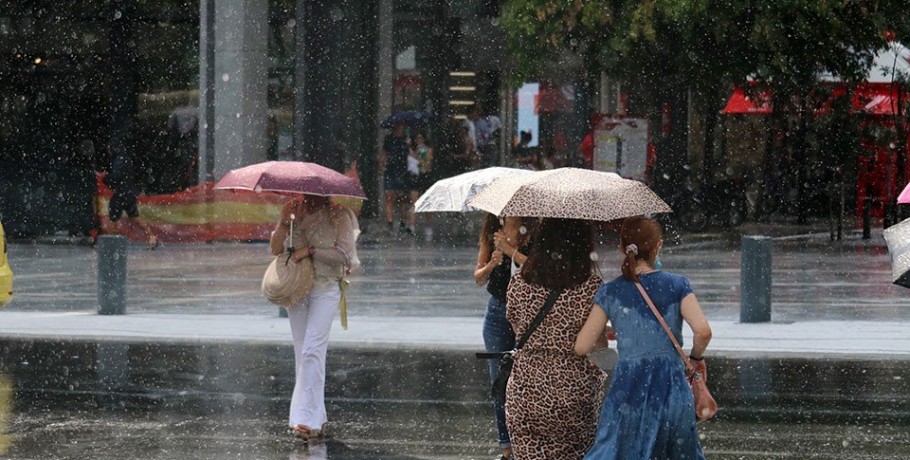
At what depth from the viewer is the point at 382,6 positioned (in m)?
33.1

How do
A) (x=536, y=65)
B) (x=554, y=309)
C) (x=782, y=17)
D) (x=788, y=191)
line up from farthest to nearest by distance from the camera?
1. (x=788, y=191)
2. (x=536, y=65)
3. (x=782, y=17)
4. (x=554, y=309)

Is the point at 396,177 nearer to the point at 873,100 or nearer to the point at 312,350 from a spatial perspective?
the point at 873,100

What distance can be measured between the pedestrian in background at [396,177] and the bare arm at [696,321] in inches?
916

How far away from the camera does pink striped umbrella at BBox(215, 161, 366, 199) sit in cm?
951

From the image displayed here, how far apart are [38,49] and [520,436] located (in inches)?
1074

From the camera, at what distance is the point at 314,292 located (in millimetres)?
9836

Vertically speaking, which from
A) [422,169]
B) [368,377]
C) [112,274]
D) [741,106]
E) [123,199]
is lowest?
[368,377]

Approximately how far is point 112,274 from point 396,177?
13655 millimetres

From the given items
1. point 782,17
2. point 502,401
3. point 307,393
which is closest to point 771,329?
point 307,393

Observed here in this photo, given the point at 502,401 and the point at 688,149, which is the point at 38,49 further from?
the point at 502,401

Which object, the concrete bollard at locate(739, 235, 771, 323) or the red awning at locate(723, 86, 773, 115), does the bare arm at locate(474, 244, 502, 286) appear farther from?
the red awning at locate(723, 86, 773, 115)

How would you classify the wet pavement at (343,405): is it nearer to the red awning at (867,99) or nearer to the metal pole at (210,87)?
the metal pole at (210,87)

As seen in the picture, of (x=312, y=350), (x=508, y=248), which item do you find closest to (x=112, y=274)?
(x=312, y=350)

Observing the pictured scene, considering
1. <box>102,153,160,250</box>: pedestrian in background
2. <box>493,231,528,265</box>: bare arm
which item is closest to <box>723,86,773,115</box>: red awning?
<box>102,153,160,250</box>: pedestrian in background
